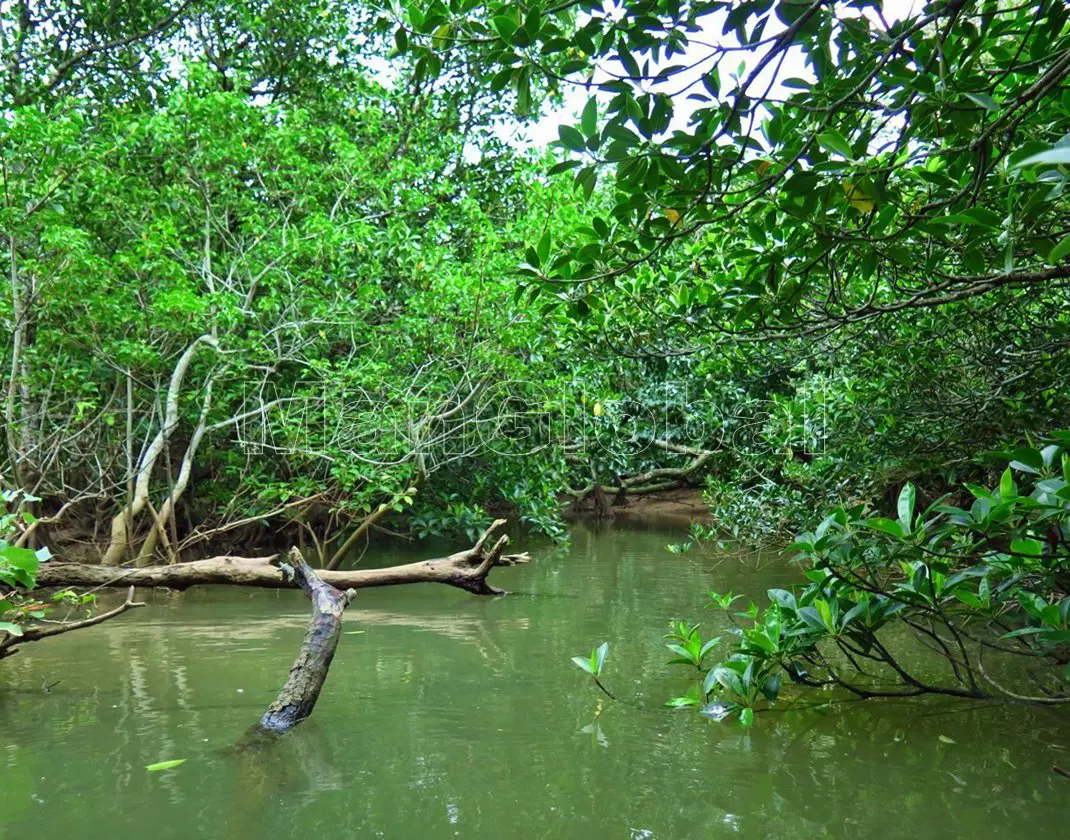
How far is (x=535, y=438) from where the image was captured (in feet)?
36.9

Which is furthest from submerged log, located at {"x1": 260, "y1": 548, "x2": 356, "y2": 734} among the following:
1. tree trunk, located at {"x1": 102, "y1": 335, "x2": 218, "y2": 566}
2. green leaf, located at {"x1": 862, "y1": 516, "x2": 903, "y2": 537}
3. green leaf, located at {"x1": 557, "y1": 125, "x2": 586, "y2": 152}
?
tree trunk, located at {"x1": 102, "y1": 335, "x2": 218, "y2": 566}

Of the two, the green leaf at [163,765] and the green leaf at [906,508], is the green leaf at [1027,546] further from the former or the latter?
the green leaf at [163,765]

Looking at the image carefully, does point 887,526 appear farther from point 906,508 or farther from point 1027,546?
point 1027,546

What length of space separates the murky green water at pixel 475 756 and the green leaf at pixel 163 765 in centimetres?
4

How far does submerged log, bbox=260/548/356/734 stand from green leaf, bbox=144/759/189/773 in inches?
16.8

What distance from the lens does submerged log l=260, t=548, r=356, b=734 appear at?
4.06m

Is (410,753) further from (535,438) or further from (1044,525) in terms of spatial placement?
(535,438)

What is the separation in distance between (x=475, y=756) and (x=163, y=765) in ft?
4.14

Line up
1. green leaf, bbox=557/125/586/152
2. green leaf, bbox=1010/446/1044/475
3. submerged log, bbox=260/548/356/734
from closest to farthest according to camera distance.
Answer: green leaf, bbox=557/125/586/152 < green leaf, bbox=1010/446/1044/475 < submerged log, bbox=260/548/356/734

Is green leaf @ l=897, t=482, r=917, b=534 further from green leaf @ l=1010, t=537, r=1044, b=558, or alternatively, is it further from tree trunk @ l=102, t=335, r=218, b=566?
tree trunk @ l=102, t=335, r=218, b=566

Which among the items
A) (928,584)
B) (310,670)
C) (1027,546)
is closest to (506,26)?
(1027,546)

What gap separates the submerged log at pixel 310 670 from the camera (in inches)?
160

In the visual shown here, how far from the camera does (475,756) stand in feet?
12.4

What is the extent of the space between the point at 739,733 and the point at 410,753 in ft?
4.78
